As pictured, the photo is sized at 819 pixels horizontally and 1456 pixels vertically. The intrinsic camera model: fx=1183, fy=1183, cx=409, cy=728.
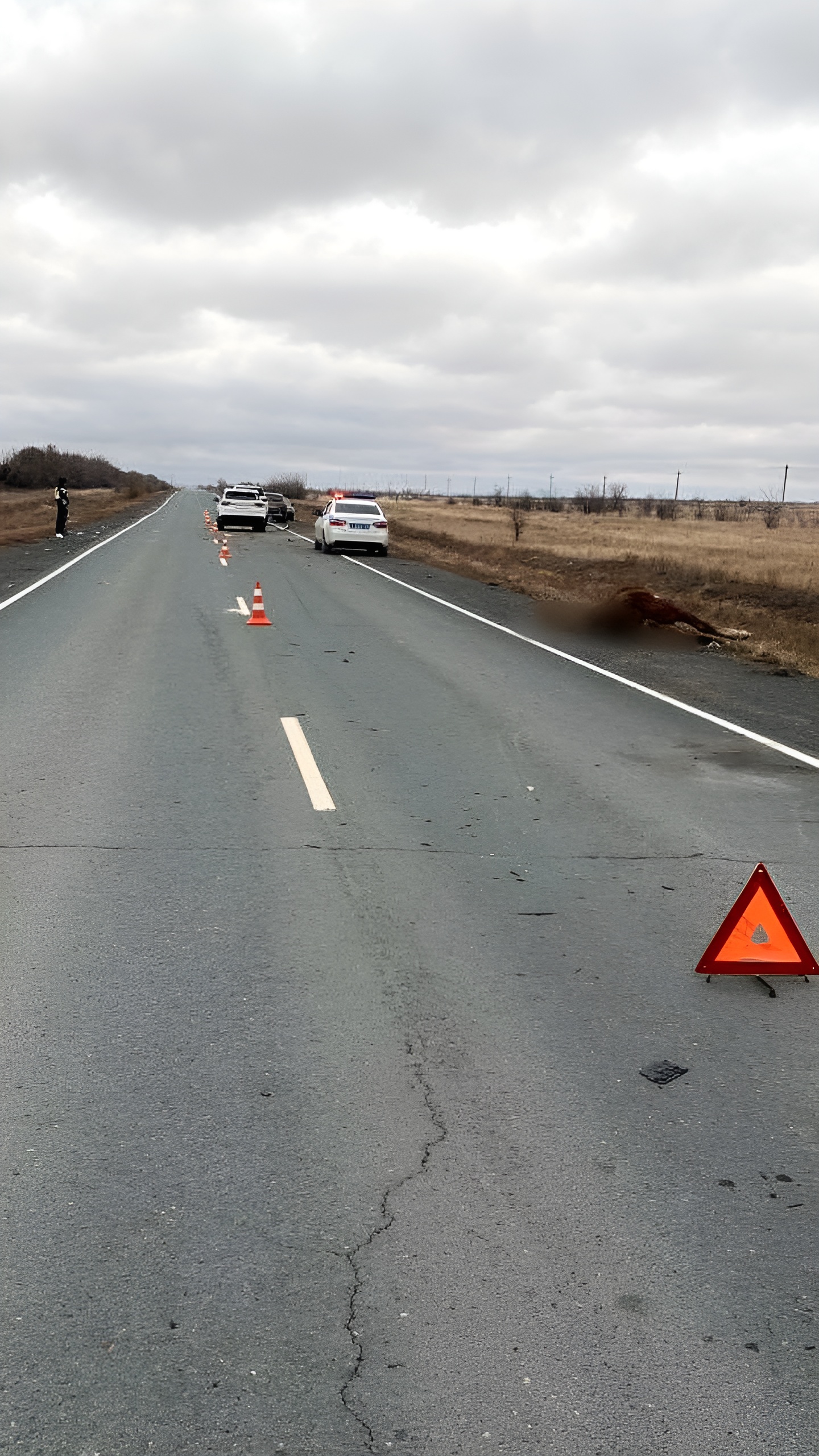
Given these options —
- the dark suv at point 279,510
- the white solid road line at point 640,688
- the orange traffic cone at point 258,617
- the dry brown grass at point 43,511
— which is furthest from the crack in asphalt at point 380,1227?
the dark suv at point 279,510

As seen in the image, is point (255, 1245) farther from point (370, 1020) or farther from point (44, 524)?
point (44, 524)

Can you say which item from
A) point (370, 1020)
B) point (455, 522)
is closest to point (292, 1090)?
point (370, 1020)

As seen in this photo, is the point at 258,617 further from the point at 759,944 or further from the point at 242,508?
the point at 242,508

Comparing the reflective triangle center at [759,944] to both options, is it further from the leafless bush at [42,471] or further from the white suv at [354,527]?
the leafless bush at [42,471]

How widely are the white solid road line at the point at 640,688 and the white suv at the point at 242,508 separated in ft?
70.7

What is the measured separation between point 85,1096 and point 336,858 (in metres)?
2.73

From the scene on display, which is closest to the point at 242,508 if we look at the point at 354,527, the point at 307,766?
the point at 354,527

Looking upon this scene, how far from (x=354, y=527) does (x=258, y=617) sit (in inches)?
648

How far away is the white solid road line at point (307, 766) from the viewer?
753 centimetres

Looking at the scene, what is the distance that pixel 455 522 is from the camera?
224 ft

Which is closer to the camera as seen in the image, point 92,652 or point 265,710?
point 265,710

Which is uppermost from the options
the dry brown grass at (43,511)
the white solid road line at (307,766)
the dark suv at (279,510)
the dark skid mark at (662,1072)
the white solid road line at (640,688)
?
the dark suv at (279,510)

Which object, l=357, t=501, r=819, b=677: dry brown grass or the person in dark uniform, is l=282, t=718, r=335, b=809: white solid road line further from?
the person in dark uniform

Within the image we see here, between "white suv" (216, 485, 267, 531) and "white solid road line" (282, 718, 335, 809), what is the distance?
1359 inches
